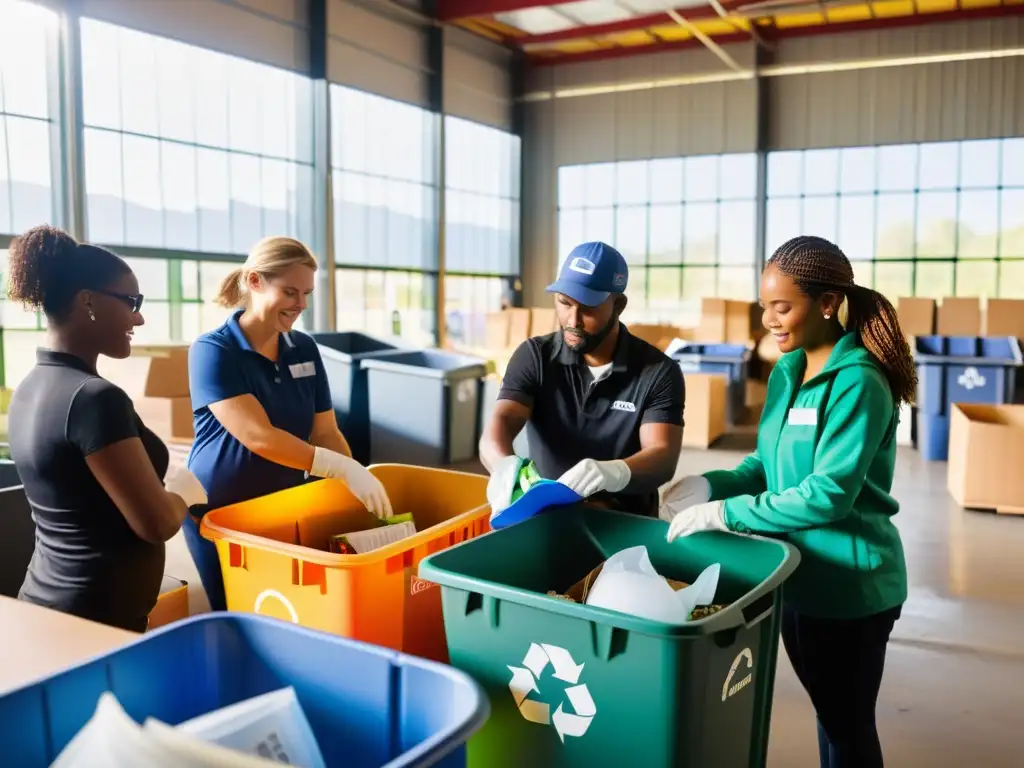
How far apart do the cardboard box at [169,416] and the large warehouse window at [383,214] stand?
→ 4179 mm

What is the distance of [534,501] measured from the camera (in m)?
1.50

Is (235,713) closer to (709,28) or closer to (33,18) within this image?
(33,18)

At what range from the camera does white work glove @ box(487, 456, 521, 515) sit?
1629mm

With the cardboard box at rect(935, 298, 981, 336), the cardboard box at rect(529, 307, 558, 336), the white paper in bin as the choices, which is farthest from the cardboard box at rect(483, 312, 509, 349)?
the white paper in bin

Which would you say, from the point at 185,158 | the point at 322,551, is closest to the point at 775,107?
the point at 185,158

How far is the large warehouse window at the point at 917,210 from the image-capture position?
35.7ft

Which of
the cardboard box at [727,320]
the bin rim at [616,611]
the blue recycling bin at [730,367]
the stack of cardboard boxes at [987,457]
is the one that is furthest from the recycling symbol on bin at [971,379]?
the bin rim at [616,611]

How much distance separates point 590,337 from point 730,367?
23.4ft

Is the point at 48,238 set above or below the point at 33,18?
below

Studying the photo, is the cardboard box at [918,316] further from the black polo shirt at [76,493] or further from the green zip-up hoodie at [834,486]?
the black polo shirt at [76,493]

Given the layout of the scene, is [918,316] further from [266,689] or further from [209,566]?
[266,689]

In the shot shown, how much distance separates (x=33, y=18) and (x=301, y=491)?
22.6 ft

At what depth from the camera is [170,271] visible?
845 cm

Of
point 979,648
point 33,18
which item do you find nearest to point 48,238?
point 979,648
